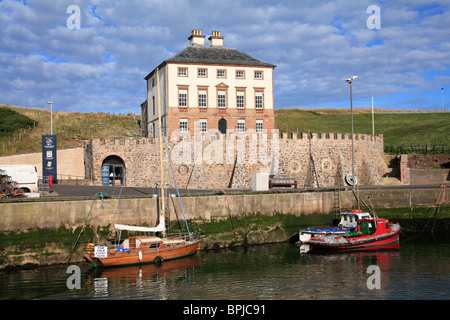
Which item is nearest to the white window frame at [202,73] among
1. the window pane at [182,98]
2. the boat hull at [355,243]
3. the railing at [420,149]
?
the window pane at [182,98]

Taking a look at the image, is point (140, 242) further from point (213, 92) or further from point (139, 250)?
point (213, 92)

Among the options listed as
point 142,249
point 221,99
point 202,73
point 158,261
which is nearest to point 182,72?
point 202,73

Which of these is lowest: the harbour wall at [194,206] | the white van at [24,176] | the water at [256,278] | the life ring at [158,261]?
the water at [256,278]

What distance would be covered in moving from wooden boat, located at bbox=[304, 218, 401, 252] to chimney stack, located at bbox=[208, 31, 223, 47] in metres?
31.3

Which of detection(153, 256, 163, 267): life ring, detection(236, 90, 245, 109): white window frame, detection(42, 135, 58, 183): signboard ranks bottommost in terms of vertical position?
detection(153, 256, 163, 267): life ring

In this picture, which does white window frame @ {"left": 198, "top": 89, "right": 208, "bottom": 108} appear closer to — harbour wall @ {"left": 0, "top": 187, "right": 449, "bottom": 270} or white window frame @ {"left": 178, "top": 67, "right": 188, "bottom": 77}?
white window frame @ {"left": 178, "top": 67, "right": 188, "bottom": 77}

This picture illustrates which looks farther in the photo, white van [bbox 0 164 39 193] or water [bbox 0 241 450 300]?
white van [bbox 0 164 39 193]

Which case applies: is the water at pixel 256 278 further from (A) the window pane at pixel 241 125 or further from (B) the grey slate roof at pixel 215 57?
(B) the grey slate roof at pixel 215 57

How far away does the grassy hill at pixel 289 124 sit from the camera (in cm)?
5981

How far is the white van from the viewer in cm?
3250

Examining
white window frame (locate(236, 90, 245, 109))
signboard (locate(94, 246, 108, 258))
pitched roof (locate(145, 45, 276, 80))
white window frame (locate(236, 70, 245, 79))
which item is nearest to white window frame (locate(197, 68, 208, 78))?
pitched roof (locate(145, 45, 276, 80))

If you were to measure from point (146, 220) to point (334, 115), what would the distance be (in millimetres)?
80370

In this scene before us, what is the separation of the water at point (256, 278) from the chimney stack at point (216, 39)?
32256mm
